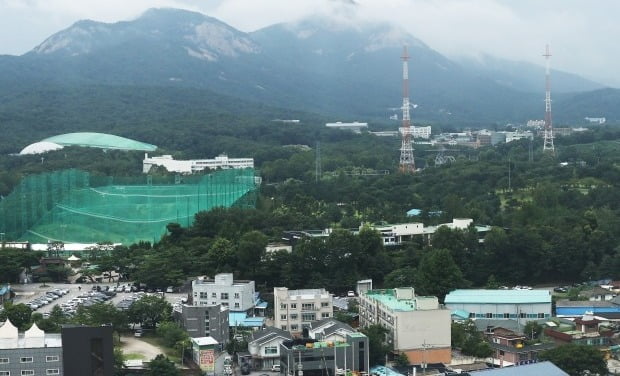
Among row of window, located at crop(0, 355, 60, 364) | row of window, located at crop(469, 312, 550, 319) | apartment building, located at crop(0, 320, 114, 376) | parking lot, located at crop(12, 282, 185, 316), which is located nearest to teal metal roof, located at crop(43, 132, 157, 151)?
parking lot, located at crop(12, 282, 185, 316)

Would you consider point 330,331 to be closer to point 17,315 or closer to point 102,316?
point 102,316

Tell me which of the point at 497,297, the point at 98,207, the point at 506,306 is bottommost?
the point at 506,306

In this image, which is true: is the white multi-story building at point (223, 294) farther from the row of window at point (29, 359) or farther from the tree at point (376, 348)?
the row of window at point (29, 359)

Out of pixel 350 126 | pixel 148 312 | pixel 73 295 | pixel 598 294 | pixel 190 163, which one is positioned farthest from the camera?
pixel 350 126

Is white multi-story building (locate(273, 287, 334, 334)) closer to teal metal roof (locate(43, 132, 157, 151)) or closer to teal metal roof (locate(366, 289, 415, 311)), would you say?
teal metal roof (locate(366, 289, 415, 311))

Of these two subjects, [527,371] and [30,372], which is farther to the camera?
[527,371]

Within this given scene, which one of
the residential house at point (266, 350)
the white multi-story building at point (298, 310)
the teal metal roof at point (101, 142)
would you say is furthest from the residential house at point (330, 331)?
the teal metal roof at point (101, 142)

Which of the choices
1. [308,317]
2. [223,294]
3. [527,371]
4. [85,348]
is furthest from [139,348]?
[527,371]

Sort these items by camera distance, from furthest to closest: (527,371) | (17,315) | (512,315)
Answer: (512,315), (17,315), (527,371)
